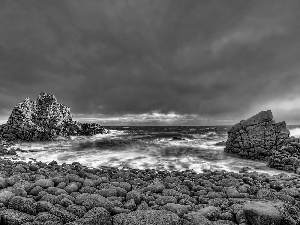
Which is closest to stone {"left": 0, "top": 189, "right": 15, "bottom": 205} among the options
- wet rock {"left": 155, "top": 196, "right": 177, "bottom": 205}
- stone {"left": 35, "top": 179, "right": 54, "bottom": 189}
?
stone {"left": 35, "top": 179, "right": 54, "bottom": 189}

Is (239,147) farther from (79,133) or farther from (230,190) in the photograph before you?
(79,133)

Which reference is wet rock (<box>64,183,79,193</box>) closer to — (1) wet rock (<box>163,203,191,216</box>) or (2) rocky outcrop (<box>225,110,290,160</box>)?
(1) wet rock (<box>163,203,191,216</box>)

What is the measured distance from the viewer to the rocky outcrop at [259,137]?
20.7 m

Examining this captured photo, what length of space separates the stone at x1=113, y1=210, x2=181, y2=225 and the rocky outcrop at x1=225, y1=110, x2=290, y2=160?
1764 cm

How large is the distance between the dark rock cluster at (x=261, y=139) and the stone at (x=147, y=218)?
642 inches

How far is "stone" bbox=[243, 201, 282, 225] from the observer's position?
17.3 ft

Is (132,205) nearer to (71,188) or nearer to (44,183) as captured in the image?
(71,188)

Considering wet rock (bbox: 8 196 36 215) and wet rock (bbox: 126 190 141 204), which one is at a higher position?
wet rock (bbox: 8 196 36 215)

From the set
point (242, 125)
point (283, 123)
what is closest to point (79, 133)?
point (242, 125)

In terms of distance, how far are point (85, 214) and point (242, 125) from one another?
2194 centimetres

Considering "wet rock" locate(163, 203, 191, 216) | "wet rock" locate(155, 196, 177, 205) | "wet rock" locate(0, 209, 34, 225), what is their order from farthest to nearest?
"wet rock" locate(155, 196, 177, 205), "wet rock" locate(163, 203, 191, 216), "wet rock" locate(0, 209, 34, 225)

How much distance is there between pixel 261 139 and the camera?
21.5m

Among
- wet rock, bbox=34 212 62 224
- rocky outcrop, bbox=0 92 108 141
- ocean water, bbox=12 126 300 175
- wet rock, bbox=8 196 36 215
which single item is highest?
rocky outcrop, bbox=0 92 108 141

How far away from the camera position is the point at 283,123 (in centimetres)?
2202
